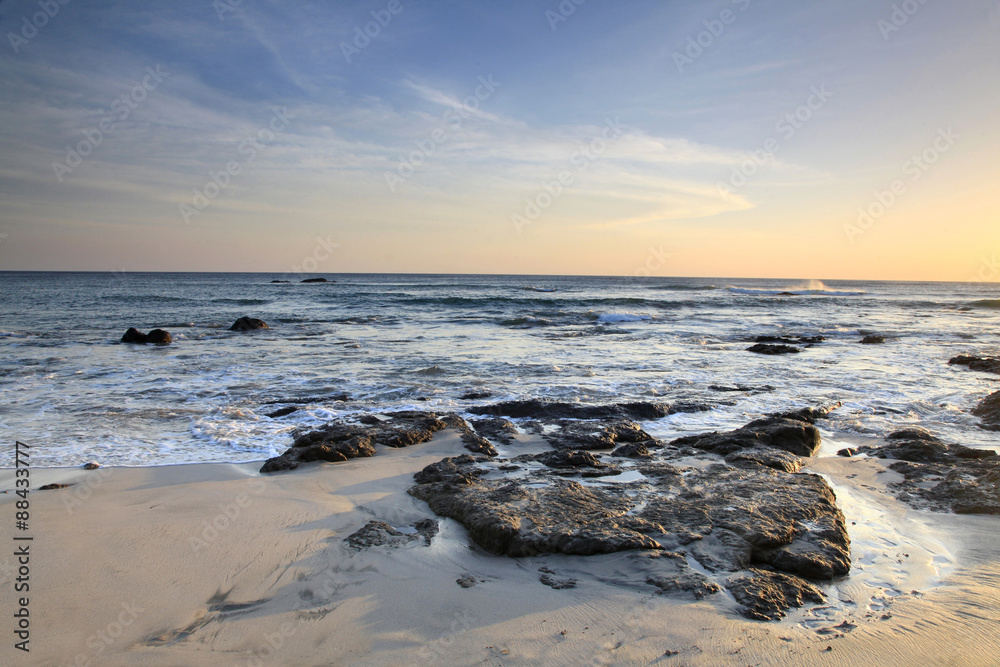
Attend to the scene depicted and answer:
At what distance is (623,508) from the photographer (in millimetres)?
4031

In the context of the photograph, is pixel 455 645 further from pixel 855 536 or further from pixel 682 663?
pixel 855 536

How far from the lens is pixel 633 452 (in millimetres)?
5602

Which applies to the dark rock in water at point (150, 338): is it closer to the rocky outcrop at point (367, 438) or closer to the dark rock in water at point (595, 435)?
the rocky outcrop at point (367, 438)

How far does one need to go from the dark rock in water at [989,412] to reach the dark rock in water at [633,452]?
4.90 metres

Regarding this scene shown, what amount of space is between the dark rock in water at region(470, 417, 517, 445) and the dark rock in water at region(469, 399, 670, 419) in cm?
57

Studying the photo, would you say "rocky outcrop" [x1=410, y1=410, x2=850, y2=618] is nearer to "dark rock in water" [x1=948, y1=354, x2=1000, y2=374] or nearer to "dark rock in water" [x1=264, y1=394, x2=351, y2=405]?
"dark rock in water" [x1=264, y1=394, x2=351, y2=405]

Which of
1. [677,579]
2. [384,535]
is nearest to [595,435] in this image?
[677,579]

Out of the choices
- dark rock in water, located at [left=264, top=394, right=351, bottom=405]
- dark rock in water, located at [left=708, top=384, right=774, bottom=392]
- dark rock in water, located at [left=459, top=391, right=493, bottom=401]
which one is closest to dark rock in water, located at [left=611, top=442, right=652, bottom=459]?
dark rock in water, located at [left=459, top=391, right=493, bottom=401]

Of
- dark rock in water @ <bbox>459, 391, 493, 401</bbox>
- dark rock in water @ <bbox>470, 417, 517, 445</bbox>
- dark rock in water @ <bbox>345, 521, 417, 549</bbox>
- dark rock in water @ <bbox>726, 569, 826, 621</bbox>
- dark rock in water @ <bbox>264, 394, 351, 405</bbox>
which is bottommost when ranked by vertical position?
dark rock in water @ <bbox>264, 394, 351, 405</bbox>

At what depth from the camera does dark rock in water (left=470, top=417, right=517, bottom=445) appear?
6.30 m

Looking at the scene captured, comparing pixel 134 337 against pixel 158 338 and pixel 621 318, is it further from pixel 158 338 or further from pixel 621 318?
pixel 621 318

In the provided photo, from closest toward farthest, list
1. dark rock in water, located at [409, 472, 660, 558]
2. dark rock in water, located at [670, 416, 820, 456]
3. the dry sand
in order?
the dry sand
dark rock in water, located at [409, 472, 660, 558]
dark rock in water, located at [670, 416, 820, 456]

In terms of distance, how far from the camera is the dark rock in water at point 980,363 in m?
10.9

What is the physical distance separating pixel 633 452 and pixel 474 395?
363cm
